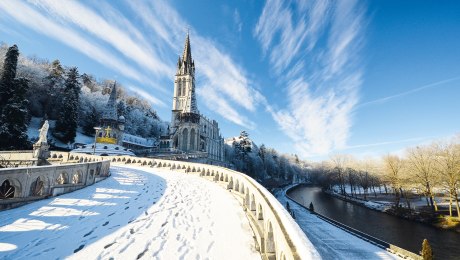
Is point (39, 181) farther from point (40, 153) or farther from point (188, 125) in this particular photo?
point (188, 125)

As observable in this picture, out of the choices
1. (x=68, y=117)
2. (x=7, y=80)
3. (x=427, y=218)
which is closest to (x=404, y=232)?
(x=427, y=218)

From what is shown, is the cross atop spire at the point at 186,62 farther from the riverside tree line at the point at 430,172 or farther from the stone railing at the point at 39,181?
the stone railing at the point at 39,181

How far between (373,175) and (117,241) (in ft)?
266

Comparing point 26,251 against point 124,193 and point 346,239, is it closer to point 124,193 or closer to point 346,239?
point 124,193

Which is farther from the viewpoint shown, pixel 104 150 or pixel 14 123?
pixel 104 150

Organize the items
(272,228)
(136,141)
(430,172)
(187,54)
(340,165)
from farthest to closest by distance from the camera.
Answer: (187,54) < (340,165) < (136,141) < (430,172) < (272,228)

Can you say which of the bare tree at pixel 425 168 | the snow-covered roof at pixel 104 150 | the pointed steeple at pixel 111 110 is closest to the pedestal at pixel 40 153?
the snow-covered roof at pixel 104 150

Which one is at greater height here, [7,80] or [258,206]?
[7,80]

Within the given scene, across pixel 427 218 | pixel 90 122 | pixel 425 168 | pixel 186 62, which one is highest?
pixel 186 62

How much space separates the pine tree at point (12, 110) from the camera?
38531mm

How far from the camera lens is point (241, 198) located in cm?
1152

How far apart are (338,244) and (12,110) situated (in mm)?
53017

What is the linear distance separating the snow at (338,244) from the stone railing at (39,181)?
1712cm

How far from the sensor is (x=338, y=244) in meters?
19.7
